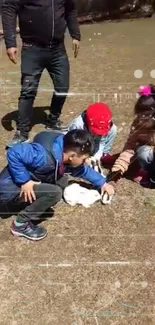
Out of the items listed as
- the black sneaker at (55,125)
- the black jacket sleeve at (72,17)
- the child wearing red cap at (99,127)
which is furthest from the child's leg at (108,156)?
the black jacket sleeve at (72,17)

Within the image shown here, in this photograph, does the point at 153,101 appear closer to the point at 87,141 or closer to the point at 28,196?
the point at 87,141

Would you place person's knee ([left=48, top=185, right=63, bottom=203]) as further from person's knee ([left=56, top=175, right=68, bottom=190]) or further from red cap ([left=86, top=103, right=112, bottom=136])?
red cap ([left=86, top=103, right=112, bottom=136])

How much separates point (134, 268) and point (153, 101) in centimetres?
101

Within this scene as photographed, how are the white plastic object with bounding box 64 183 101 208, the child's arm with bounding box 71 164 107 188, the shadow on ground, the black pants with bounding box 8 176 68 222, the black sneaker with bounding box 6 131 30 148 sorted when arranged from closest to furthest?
the black pants with bounding box 8 176 68 222, the child's arm with bounding box 71 164 107 188, the white plastic object with bounding box 64 183 101 208, the black sneaker with bounding box 6 131 30 148, the shadow on ground

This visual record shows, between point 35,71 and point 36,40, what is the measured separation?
0.66 ft

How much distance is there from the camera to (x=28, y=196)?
8.49ft

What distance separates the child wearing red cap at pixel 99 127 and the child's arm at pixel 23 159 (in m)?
0.52

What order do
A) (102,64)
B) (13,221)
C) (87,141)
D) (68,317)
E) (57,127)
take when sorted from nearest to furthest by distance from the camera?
(68,317), (87,141), (13,221), (57,127), (102,64)

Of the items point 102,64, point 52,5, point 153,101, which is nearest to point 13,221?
point 153,101

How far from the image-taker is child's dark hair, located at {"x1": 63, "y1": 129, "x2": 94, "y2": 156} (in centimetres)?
249

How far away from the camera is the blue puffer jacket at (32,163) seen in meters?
2.51

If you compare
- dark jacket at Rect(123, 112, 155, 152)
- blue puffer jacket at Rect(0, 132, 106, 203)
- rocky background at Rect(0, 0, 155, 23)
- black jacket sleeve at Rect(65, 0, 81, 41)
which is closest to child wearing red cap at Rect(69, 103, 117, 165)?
dark jacket at Rect(123, 112, 155, 152)

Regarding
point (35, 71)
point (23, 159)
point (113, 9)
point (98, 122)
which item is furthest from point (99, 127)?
point (113, 9)

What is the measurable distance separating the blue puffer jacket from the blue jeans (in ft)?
2.20
